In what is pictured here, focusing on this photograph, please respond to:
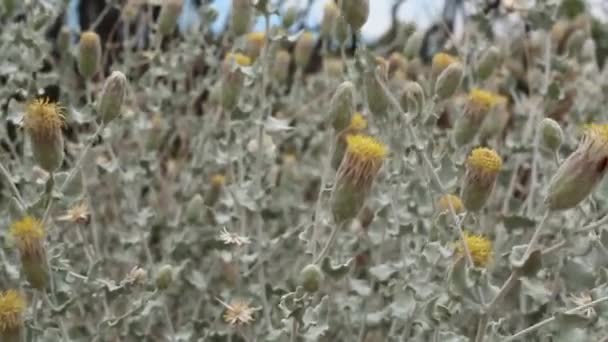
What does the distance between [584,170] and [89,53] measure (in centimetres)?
65

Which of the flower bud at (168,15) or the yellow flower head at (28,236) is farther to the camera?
the flower bud at (168,15)

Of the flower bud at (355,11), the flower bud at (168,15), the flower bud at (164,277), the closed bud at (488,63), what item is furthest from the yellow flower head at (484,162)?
the flower bud at (168,15)

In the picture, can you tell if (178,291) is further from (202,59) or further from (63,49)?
(202,59)

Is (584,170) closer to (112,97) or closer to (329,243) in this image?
(329,243)

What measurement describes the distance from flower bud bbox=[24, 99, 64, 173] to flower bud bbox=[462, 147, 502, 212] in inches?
16.0

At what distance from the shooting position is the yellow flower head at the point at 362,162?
0.94 meters

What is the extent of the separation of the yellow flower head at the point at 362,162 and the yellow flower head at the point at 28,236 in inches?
11.7

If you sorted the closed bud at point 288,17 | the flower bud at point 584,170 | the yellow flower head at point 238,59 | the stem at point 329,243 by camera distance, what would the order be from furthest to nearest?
the closed bud at point 288,17 → the yellow flower head at point 238,59 → the stem at point 329,243 → the flower bud at point 584,170

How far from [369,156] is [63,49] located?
0.82m

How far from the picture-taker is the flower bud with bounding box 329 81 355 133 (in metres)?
1.05

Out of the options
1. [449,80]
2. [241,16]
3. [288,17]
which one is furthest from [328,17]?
[449,80]

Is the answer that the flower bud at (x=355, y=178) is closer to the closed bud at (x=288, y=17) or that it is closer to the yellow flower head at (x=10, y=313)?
the yellow flower head at (x=10, y=313)

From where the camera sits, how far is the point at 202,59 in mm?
2363

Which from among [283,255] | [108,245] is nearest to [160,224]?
[108,245]
